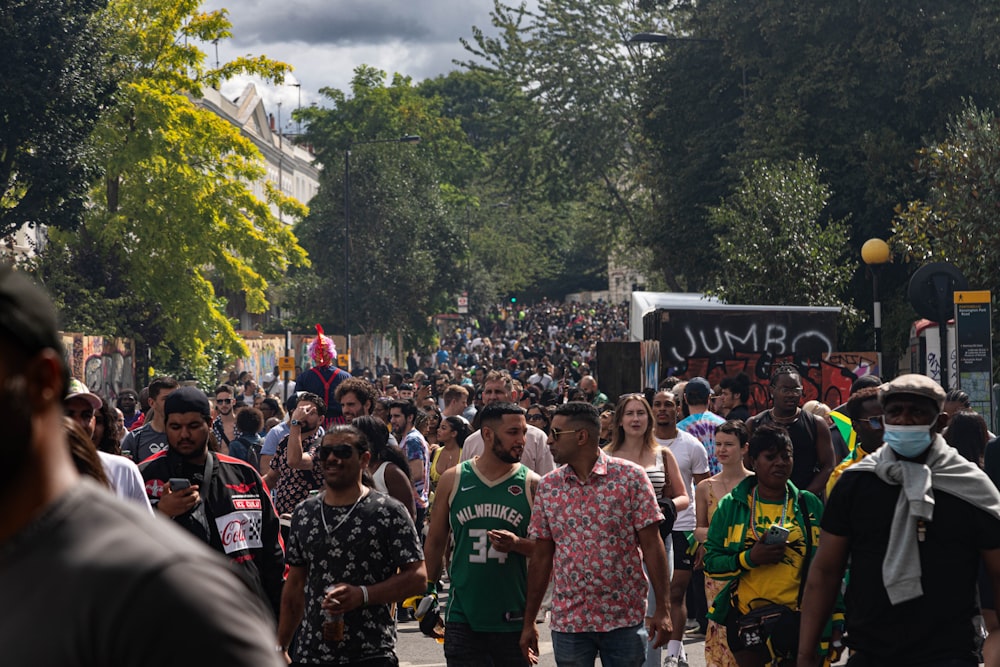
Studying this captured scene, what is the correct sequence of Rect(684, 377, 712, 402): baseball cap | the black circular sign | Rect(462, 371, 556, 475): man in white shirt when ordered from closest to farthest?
1. Rect(462, 371, 556, 475): man in white shirt
2. Rect(684, 377, 712, 402): baseball cap
3. the black circular sign

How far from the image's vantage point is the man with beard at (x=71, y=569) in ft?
5.64

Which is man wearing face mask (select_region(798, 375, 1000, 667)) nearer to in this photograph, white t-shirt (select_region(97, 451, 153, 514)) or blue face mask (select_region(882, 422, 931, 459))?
blue face mask (select_region(882, 422, 931, 459))

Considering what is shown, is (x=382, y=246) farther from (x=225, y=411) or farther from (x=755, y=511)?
(x=755, y=511)

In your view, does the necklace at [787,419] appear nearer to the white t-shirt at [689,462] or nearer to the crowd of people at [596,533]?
the crowd of people at [596,533]

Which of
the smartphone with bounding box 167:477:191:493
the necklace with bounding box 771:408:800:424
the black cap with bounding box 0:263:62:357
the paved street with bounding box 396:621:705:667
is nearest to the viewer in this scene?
the black cap with bounding box 0:263:62:357

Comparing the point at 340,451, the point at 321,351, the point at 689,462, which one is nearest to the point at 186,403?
the point at 340,451

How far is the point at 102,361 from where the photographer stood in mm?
37844

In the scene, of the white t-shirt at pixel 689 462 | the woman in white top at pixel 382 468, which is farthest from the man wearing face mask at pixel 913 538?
the white t-shirt at pixel 689 462

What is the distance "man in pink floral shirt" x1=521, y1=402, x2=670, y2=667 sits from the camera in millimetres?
7051

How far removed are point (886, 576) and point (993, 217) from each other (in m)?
18.5

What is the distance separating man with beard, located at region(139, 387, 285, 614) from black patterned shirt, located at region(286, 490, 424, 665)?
176mm

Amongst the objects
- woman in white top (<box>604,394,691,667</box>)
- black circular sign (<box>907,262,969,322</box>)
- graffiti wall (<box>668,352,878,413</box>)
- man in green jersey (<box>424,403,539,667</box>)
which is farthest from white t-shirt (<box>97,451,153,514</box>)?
graffiti wall (<box>668,352,878,413</box>)

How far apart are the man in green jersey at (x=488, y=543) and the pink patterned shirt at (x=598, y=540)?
20 cm

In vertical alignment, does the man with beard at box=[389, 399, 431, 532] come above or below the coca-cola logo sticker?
below
